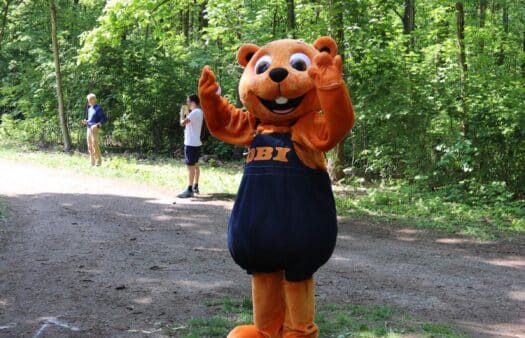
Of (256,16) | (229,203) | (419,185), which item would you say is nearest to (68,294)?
(229,203)

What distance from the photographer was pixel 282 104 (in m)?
4.00

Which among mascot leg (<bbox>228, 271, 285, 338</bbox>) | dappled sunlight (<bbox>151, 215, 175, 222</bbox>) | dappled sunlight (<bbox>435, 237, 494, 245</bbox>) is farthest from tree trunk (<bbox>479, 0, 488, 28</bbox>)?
mascot leg (<bbox>228, 271, 285, 338</bbox>)

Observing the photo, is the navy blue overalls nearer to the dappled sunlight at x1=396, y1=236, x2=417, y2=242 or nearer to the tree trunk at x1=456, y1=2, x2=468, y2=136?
the dappled sunlight at x1=396, y1=236, x2=417, y2=242

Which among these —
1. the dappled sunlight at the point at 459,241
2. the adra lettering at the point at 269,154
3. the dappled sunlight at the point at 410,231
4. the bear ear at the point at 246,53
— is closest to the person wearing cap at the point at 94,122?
the dappled sunlight at the point at 410,231

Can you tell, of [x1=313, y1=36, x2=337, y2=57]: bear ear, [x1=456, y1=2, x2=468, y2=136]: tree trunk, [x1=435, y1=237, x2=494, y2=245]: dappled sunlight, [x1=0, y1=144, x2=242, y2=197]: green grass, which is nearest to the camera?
[x1=313, y1=36, x2=337, y2=57]: bear ear

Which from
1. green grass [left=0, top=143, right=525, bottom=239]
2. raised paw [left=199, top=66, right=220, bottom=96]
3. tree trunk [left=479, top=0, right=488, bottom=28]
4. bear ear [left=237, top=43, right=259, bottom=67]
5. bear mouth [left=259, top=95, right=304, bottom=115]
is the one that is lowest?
green grass [left=0, top=143, right=525, bottom=239]

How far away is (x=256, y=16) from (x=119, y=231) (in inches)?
327

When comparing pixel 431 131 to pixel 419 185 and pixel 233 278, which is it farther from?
pixel 233 278

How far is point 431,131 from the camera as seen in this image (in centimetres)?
1244

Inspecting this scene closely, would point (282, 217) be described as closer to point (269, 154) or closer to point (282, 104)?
point (269, 154)

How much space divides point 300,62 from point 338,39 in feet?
27.8

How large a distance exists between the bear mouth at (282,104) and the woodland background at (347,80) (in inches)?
309

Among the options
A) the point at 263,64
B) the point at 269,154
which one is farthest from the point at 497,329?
the point at 263,64

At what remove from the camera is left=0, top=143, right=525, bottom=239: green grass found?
32.3 feet
